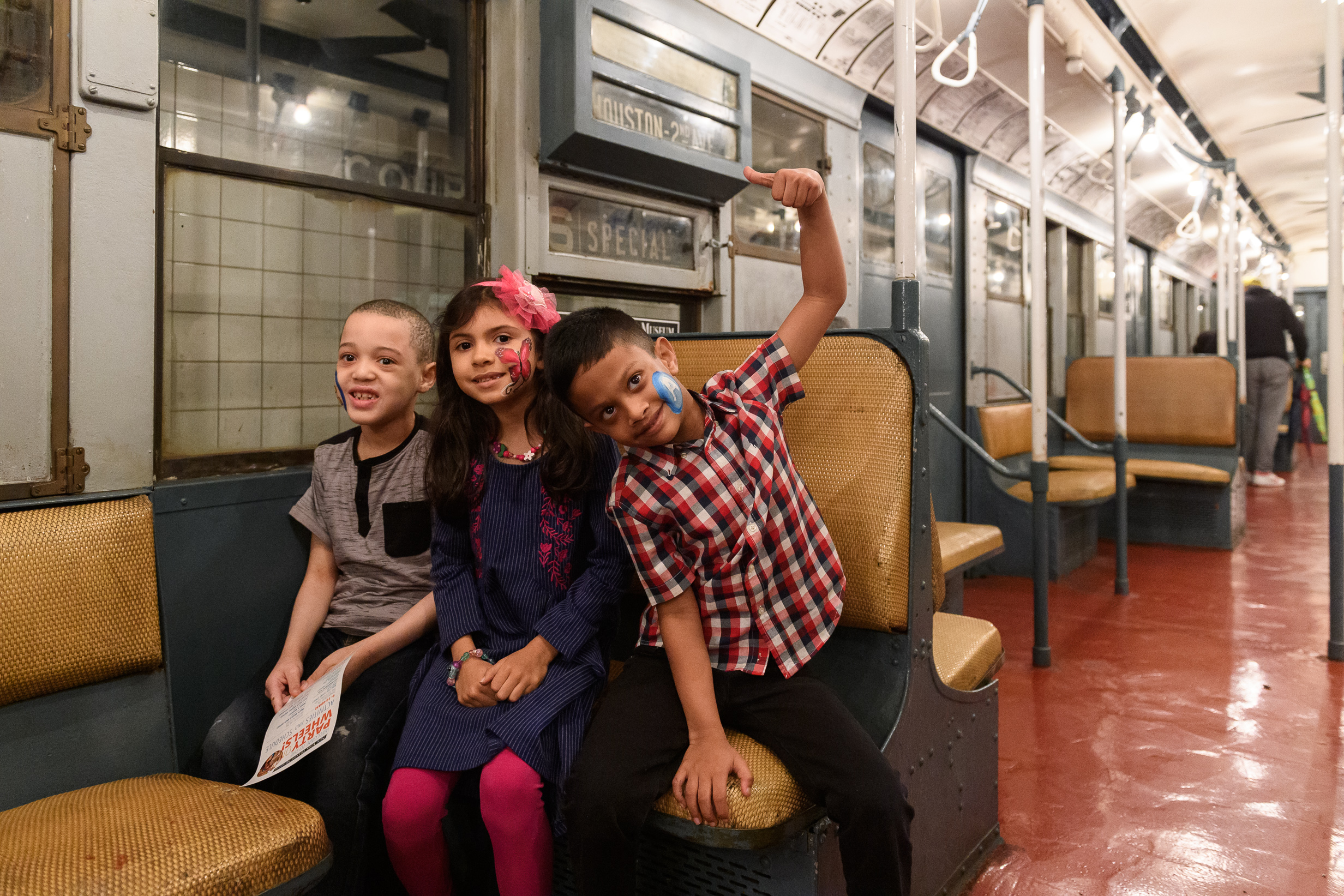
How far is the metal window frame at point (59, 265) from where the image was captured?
1768 mm

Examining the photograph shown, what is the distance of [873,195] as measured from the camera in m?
4.72

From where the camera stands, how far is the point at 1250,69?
6.06 meters

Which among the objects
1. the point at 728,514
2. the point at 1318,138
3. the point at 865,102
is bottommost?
the point at 728,514

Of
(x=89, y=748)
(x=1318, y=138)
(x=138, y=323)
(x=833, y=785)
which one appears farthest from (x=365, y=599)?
(x=1318, y=138)

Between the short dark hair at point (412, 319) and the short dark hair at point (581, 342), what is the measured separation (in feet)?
2.01

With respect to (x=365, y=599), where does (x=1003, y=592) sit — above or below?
below

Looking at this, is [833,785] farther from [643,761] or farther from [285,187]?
[285,187]

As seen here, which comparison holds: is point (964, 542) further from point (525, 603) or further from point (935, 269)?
point (935, 269)

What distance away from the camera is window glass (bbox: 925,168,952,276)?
521 centimetres

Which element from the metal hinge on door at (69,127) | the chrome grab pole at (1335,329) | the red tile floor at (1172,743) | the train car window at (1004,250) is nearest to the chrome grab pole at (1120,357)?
the red tile floor at (1172,743)

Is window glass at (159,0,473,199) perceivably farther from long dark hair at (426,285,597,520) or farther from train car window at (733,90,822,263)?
train car window at (733,90,822,263)

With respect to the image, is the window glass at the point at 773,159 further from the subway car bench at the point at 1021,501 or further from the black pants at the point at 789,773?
the black pants at the point at 789,773

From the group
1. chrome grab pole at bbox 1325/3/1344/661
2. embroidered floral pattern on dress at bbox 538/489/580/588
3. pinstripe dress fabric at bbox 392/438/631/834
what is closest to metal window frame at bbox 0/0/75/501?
pinstripe dress fabric at bbox 392/438/631/834

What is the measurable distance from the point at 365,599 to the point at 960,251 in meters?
4.87
